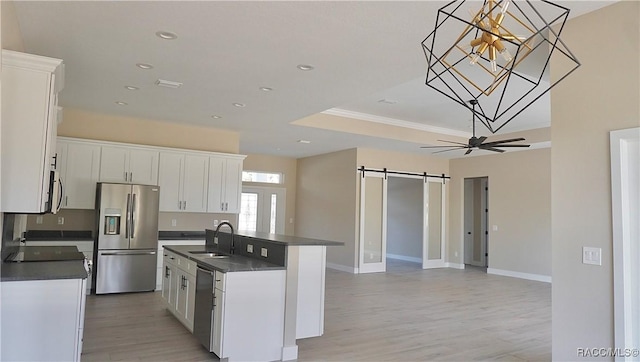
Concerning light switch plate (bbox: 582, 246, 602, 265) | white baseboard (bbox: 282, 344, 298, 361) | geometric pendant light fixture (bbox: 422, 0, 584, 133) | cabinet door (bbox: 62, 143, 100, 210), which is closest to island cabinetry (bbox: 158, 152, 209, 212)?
cabinet door (bbox: 62, 143, 100, 210)

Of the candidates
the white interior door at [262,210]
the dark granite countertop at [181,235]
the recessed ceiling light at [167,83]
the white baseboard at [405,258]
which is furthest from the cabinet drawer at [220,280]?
the white baseboard at [405,258]

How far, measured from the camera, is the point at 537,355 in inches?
168

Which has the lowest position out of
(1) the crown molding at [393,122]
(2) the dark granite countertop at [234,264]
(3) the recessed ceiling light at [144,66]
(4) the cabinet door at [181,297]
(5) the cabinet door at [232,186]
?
(4) the cabinet door at [181,297]

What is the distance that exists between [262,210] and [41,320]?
871 cm

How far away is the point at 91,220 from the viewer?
6941 mm

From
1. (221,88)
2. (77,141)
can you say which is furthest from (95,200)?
(221,88)

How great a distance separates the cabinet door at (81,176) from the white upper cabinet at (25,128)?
387cm

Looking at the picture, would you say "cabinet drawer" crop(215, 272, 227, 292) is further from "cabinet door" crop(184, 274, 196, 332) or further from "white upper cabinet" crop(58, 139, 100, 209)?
"white upper cabinet" crop(58, 139, 100, 209)

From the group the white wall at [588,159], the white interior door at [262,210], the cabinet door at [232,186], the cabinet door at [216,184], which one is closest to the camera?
the white wall at [588,159]

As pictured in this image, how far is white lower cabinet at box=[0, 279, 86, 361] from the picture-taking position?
9.00 ft

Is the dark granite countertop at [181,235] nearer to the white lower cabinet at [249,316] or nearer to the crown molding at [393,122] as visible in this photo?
the crown molding at [393,122]

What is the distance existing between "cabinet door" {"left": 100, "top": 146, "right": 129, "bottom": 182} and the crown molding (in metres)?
3.40

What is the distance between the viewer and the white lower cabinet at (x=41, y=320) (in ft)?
9.00

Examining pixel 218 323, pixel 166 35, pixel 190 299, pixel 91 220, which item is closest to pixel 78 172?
pixel 91 220
